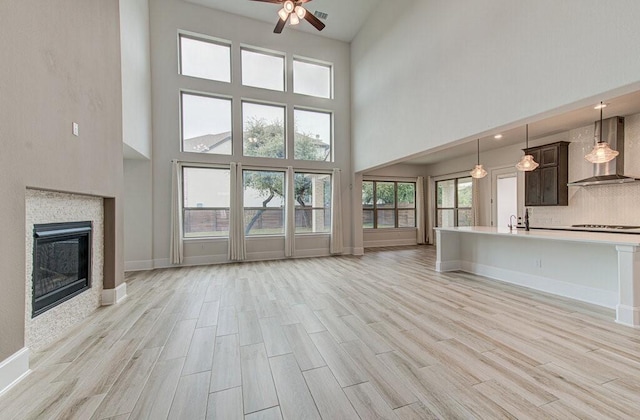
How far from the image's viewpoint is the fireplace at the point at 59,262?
230 centimetres

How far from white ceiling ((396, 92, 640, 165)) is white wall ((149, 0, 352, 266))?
9.35 feet

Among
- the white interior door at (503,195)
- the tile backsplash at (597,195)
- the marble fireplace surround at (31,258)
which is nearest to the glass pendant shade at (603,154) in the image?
the tile backsplash at (597,195)

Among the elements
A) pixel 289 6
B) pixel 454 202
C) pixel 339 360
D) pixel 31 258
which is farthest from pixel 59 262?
pixel 454 202

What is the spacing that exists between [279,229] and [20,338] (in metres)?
5.02

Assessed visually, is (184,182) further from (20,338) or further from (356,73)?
(356,73)

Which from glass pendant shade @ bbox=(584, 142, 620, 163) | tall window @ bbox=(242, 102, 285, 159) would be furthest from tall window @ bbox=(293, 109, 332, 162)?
glass pendant shade @ bbox=(584, 142, 620, 163)

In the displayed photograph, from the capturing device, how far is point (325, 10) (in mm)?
6133

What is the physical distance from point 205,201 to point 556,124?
771 cm

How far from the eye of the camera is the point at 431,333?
2.50m

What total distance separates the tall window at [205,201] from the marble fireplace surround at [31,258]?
8.55 ft

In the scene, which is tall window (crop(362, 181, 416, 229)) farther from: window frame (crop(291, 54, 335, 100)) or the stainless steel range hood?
the stainless steel range hood

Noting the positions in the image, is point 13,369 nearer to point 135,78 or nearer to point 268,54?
point 135,78

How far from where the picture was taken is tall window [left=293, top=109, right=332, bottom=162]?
692 cm

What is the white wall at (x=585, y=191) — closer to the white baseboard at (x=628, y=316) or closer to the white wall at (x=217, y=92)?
the white baseboard at (x=628, y=316)
